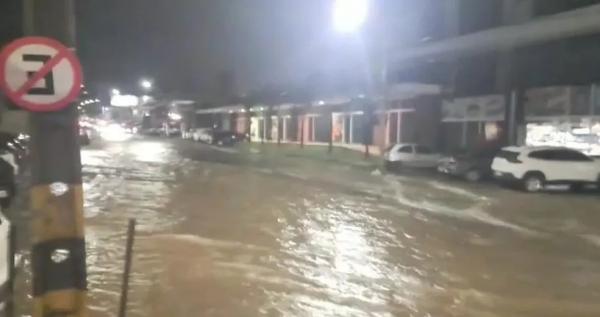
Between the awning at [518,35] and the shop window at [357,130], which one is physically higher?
the awning at [518,35]

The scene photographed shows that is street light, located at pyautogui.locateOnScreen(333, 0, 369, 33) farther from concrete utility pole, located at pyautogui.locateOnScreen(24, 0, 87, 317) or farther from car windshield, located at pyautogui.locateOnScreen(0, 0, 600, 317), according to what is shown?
concrete utility pole, located at pyautogui.locateOnScreen(24, 0, 87, 317)

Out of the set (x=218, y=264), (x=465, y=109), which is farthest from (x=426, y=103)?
(x=218, y=264)

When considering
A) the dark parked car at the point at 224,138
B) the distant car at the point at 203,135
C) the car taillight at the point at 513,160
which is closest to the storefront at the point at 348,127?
the dark parked car at the point at 224,138

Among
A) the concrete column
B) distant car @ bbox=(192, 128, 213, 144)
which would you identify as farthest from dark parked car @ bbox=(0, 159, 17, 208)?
distant car @ bbox=(192, 128, 213, 144)

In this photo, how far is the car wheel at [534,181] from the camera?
26234 mm

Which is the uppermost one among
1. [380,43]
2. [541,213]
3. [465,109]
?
[380,43]

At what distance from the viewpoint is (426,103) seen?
46375mm

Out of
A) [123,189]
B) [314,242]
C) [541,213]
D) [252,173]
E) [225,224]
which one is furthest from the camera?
[252,173]

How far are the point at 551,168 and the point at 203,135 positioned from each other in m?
48.8

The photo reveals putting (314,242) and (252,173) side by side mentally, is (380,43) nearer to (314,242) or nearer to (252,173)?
(252,173)

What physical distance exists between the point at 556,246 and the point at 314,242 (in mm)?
4499

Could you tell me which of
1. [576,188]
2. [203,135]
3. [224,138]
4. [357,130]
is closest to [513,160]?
[576,188]

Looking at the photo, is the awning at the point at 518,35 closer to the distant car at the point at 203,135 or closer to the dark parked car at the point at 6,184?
the dark parked car at the point at 6,184

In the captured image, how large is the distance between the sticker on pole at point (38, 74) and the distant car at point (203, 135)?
63269 mm
